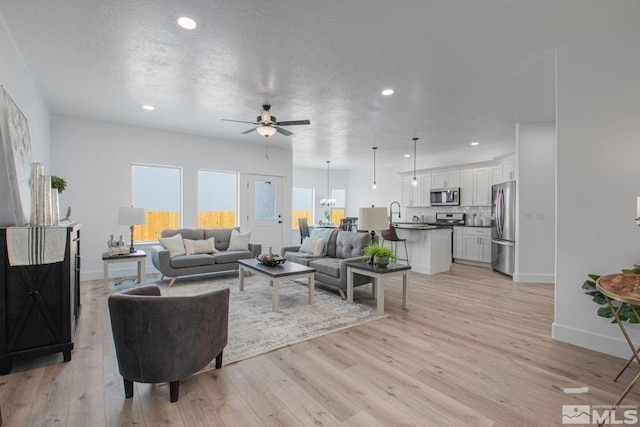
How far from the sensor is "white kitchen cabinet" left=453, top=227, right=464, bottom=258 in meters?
7.76

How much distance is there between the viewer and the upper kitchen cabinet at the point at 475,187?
25.3 feet

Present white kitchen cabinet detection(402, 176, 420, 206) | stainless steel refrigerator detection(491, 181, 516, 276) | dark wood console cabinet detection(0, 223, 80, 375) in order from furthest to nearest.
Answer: white kitchen cabinet detection(402, 176, 420, 206) → stainless steel refrigerator detection(491, 181, 516, 276) → dark wood console cabinet detection(0, 223, 80, 375)

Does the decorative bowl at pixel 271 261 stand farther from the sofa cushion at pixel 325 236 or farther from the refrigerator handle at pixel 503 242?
the refrigerator handle at pixel 503 242

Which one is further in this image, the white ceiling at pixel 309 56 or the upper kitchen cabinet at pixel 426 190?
the upper kitchen cabinet at pixel 426 190

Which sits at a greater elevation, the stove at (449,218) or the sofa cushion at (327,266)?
the stove at (449,218)

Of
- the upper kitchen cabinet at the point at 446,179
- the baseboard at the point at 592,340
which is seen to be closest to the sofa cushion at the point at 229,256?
the baseboard at the point at 592,340

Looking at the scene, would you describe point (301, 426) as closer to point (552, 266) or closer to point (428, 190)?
point (552, 266)

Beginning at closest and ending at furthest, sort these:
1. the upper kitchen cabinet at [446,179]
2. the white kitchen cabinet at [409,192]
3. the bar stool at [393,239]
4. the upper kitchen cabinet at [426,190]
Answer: the bar stool at [393,239] → the upper kitchen cabinet at [446,179] → the upper kitchen cabinet at [426,190] → the white kitchen cabinet at [409,192]

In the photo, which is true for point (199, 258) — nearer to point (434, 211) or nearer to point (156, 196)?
point (156, 196)

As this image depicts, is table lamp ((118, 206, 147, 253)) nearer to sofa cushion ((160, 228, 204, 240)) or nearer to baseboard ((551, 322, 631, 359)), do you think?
sofa cushion ((160, 228, 204, 240))

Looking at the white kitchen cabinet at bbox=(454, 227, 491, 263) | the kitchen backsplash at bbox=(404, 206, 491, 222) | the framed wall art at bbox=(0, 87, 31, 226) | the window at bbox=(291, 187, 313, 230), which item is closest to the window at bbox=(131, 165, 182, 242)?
the framed wall art at bbox=(0, 87, 31, 226)

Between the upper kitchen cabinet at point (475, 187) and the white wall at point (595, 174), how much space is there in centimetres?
519

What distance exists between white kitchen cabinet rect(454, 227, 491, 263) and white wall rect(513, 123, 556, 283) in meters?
1.87

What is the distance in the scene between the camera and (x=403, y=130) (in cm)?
561
